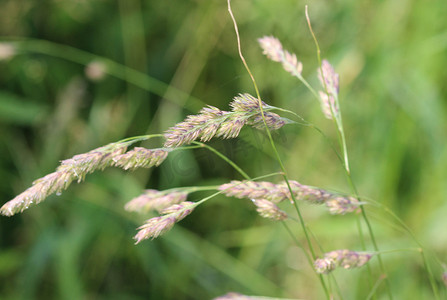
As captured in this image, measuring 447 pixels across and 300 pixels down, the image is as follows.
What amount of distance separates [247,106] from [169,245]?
952 millimetres

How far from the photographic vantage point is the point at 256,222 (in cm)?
163

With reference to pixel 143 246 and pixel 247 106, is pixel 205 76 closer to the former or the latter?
pixel 143 246

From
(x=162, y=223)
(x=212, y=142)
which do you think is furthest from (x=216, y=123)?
(x=212, y=142)

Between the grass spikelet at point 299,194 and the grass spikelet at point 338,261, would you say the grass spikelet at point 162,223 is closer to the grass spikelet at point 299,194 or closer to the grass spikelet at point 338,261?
the grass spikelet at point 299,194

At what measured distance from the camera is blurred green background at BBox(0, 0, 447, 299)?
57.0 inches

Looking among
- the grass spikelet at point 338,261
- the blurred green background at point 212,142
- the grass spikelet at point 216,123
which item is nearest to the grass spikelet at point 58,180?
the grass spikelet at point 216,123

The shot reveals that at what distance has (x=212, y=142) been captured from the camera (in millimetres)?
1345

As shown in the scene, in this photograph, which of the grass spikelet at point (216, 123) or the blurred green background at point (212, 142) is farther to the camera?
the blurred green background at point (212, 142)

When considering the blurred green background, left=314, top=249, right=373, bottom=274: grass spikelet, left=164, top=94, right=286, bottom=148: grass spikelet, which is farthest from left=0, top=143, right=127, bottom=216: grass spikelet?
the blurred green background

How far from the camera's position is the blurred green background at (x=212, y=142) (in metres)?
1.45

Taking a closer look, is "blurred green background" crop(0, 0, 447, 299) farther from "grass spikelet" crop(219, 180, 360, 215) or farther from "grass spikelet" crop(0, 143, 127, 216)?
"grass spikelet" crop(0, 143, 127, 216)

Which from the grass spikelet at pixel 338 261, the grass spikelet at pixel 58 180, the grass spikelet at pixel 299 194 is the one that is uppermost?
the grass spikelet at pixel 299 194

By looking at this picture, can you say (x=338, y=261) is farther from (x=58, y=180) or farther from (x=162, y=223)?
(x=58, y=180)

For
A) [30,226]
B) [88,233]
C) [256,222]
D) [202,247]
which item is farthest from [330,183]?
[30,226]
